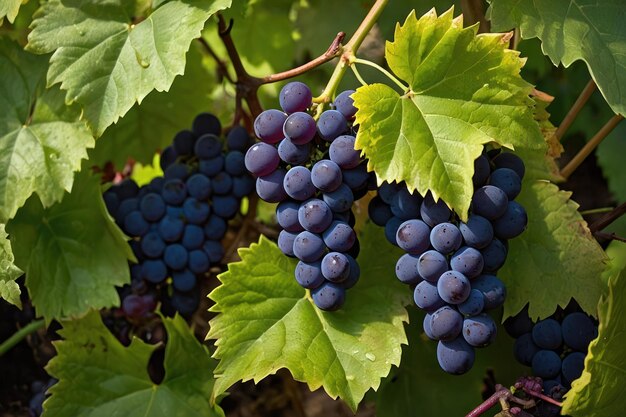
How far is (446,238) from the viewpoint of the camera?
1.05m

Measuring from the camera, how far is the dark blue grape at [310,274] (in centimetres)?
111

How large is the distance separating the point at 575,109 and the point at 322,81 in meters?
0.68

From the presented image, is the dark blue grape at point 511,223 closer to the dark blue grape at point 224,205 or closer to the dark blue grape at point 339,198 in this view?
the dark blue grape at point 339,198

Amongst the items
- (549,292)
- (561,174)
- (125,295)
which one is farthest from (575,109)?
(125,295)

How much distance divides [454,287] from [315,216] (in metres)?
0.20

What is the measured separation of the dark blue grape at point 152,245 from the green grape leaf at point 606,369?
66 cm

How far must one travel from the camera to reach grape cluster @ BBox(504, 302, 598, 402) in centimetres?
113

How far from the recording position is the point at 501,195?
41.9 inches

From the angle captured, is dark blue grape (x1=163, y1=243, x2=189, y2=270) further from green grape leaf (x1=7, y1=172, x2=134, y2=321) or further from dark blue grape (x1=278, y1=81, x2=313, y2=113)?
dark blue grape (x1=278, y1=81, x2=313, y2=113)

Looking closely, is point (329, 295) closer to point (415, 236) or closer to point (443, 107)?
point (415, 236)

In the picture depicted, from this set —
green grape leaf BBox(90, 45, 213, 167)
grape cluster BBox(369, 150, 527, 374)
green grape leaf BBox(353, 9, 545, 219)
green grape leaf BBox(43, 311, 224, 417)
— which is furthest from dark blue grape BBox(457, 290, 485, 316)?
green grape leaf BBox(90, 45, 213, 167)

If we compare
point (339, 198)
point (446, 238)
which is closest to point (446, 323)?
point (446, 238)

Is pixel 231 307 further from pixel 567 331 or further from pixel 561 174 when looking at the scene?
pixel 561 174

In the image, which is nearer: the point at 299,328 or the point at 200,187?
the point at 299,328
